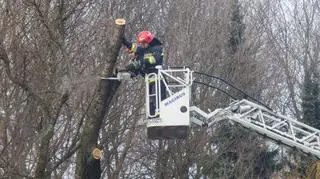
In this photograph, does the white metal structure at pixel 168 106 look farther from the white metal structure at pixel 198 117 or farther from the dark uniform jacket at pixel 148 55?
the dark uniform jacket at pixel 148 55

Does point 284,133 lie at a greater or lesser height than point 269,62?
lesser

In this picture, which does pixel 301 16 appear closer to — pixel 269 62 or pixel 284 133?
pixel 269 62

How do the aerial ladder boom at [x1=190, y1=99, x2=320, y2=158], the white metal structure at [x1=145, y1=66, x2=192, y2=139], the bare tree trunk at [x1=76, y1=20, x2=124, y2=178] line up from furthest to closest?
the aerial ladder boom at [x1=190, y1=99, x2=320, y2=158]
the white metal structure at [x1=145, y1=66, x2=192, y2=139]
the bare tree trunk at [x1=76, y1=20, x2=124, y2=178]

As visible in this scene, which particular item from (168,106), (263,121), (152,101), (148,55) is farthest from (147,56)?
(263,121)

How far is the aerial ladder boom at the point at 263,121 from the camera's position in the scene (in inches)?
388

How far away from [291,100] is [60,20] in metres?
22.4

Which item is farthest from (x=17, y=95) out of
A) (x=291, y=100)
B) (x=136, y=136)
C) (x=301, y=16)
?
(x=301, y=16)

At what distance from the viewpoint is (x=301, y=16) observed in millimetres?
34688

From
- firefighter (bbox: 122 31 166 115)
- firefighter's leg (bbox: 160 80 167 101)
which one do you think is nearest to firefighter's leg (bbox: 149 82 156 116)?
firefighter (bbox: 122 31 166 115)

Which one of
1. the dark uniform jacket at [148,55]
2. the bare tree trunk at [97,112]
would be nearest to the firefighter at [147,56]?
the dark uniform jacket at [148,55]

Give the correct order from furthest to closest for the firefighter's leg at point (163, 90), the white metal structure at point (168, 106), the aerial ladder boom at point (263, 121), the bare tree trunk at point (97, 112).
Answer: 1. the aerial ladder boom at point (263, 121)
2. the firefighter's leg at point (163, 90)
3. the white metal structure at point (168, 106)
4. the bare tree trunk at point (97, 112)

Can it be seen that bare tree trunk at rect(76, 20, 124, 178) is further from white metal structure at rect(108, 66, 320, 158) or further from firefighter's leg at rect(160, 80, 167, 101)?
firefighter's leg at rect(160, 80, 167, 101)

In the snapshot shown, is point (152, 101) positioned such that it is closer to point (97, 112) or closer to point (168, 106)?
point (168, 106)

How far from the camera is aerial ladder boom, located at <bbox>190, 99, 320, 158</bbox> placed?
9.87 meters
